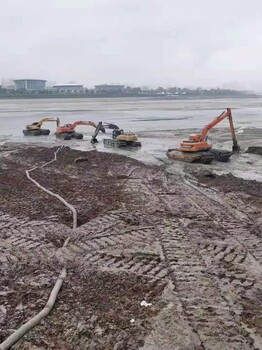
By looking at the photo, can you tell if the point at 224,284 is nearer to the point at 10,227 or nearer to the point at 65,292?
the point at 65,292

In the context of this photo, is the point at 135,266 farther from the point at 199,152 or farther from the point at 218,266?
the point at 199,152

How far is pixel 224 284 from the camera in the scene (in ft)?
17.2

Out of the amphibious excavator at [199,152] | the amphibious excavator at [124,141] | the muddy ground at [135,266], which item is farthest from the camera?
the amphibious excavator at [124,141]

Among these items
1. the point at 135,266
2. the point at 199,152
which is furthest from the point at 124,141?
the point at 135,266

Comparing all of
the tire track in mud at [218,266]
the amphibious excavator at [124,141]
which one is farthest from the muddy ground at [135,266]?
the amphibious excavator at [124,141]

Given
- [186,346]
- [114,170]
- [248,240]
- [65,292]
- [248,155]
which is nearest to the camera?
[186,346]

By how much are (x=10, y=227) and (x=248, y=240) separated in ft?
13.9

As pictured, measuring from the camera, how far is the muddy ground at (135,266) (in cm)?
428

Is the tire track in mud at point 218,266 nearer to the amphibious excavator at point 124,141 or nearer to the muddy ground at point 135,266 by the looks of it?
the muddy ground at point 135,266

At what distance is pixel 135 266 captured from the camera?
577 centimetres

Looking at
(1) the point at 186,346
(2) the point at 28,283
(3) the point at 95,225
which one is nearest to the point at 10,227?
(3) the point at 95,225

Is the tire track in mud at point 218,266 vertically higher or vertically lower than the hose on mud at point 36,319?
higher

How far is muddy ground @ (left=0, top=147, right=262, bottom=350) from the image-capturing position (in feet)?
14.0

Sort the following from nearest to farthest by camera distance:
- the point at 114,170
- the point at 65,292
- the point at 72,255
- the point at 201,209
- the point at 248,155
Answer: the point at 65,292
the point at 72,255
the point at 201,209
the point at 114,170
the point at 248,155
